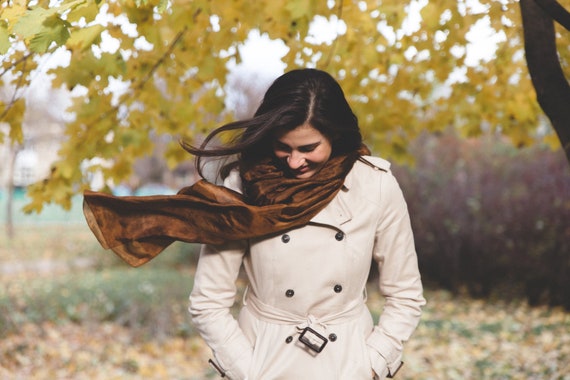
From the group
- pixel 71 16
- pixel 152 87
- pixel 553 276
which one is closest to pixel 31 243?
pixel 553 276

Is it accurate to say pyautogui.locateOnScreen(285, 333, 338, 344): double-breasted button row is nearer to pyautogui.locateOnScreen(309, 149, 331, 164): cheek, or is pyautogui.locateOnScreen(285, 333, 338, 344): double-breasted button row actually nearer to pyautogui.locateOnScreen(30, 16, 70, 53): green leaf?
pyautogui.locateOnScreen(309, 149, 331, 164): cheek

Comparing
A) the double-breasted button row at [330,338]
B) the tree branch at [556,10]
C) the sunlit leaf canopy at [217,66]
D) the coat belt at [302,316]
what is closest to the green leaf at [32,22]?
the sunlit leaf canopy at [217,66]

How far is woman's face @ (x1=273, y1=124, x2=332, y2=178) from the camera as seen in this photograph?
2082 mm

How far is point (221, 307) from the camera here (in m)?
2.20

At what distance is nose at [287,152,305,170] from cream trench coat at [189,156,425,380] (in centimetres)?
17

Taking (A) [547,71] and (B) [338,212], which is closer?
(B) [338,212]

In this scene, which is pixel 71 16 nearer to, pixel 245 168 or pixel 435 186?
pixel 245 168

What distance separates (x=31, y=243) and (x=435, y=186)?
10.00m

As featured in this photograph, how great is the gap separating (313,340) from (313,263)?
0.25 metres

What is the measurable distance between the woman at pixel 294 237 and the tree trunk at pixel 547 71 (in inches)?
35.1

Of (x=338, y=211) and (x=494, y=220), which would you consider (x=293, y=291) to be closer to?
(x=338, y=211)

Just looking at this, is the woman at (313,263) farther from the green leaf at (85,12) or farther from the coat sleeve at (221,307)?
the green leaf at (85,12)

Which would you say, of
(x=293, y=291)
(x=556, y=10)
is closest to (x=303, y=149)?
(x=293, y=291)

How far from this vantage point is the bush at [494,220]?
8.23 m
